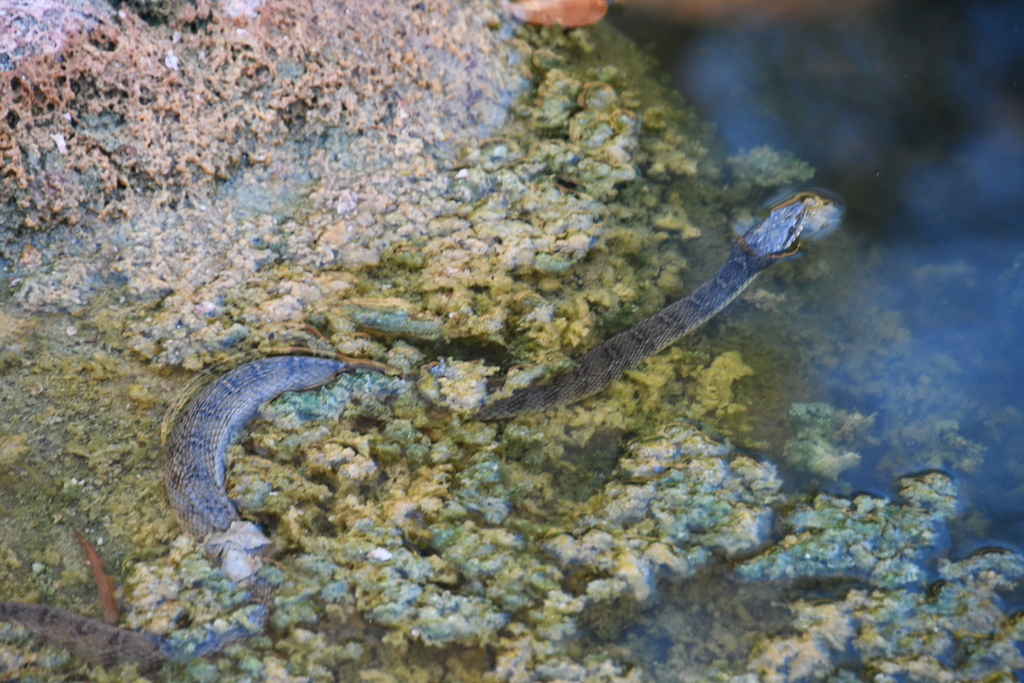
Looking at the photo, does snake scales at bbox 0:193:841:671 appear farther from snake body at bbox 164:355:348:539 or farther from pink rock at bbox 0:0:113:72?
pink rock at bbox 0:0:113:72

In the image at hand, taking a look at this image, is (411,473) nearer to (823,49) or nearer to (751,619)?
(751,619)

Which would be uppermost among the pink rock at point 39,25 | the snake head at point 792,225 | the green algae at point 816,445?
the snake head at point 792,225

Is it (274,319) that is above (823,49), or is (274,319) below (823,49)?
below

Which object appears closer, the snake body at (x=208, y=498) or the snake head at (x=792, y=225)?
the snake body at (x=208, y=498)

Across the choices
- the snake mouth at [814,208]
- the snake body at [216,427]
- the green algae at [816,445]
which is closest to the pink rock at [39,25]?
the snake body at [216,427]

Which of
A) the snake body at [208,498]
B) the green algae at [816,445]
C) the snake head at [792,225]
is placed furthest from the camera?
the snake head at [792,225]

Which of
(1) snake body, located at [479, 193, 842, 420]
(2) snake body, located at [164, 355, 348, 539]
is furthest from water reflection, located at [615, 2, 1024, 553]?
(2) snake body, located at [164, 355, 348, 539]

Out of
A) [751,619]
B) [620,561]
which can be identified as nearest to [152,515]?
[620,561]

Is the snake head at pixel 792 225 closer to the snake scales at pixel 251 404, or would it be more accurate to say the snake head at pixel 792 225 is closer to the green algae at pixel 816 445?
the snake scales at pixel 251 404
